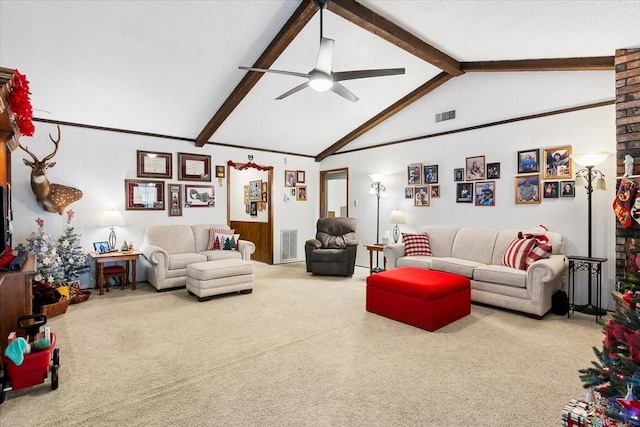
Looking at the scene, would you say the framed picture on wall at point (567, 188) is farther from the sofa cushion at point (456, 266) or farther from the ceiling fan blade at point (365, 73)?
the ceiling fan blade at point (365, 73)

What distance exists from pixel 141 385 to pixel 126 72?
3.52 metres

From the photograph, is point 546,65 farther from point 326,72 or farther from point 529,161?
point 326,72

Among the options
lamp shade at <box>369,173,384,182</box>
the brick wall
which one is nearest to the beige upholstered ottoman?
lamp shade at <box>369,173,384,182</box>

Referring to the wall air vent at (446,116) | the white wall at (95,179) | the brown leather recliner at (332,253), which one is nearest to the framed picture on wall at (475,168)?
the wall air vent at (446,116)

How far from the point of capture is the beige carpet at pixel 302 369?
1.98 meters

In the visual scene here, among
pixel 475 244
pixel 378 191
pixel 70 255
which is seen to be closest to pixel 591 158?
pixel 475 244

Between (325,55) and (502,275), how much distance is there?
312 centimetres

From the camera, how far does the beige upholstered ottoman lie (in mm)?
4340

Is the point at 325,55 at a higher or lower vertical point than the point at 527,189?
higher

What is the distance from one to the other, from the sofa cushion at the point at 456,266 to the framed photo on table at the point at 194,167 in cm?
430

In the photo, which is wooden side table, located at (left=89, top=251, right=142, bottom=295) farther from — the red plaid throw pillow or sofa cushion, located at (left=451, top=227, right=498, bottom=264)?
sofa cushion, located at (left=451, top=227, right=498, bottom=264)

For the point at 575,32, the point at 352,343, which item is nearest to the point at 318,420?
the point at 352,343

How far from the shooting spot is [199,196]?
620 centimetres

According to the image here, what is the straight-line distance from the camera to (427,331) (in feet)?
10.8
